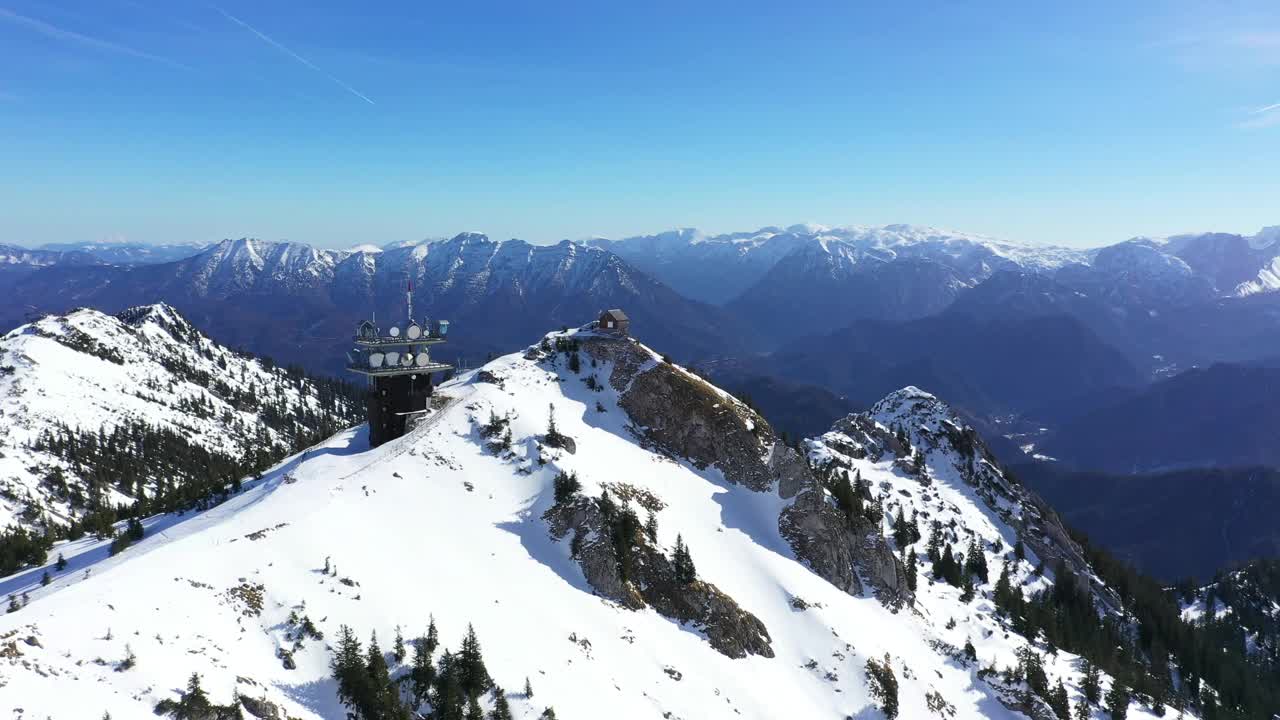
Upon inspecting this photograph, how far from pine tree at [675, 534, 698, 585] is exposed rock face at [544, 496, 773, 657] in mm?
507

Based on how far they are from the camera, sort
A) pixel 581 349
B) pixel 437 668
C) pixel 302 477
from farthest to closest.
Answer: pixel 581 349 → pixel 302 477 → pixel 437 668

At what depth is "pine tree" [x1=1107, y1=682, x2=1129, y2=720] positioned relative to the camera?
8838 centimetres

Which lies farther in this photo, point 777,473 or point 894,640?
point 777,473

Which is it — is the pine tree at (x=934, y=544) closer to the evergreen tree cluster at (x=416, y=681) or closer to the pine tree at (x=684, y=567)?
the pine tree at (x=684, y=567)

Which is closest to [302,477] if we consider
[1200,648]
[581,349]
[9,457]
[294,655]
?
[294,655]

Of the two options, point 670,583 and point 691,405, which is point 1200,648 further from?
point 670,583

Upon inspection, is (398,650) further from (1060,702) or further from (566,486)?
(1060,702)

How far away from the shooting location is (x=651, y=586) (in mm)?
67438

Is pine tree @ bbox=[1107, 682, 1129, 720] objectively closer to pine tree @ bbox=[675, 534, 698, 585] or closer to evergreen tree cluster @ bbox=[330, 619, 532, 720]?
pine tree @ bbox=[675, 534, 698, 585]

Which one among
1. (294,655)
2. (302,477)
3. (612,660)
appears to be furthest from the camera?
(302,477)

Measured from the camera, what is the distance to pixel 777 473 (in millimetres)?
95375

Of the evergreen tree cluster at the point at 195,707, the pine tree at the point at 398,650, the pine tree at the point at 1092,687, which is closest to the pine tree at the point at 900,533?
the pine tree at the point at 1092,687

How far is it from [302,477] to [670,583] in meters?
38.5

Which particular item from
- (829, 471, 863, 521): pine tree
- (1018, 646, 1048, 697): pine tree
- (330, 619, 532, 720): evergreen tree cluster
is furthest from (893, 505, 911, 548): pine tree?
(330, 619, 532, 720): evergreen tree cluster
